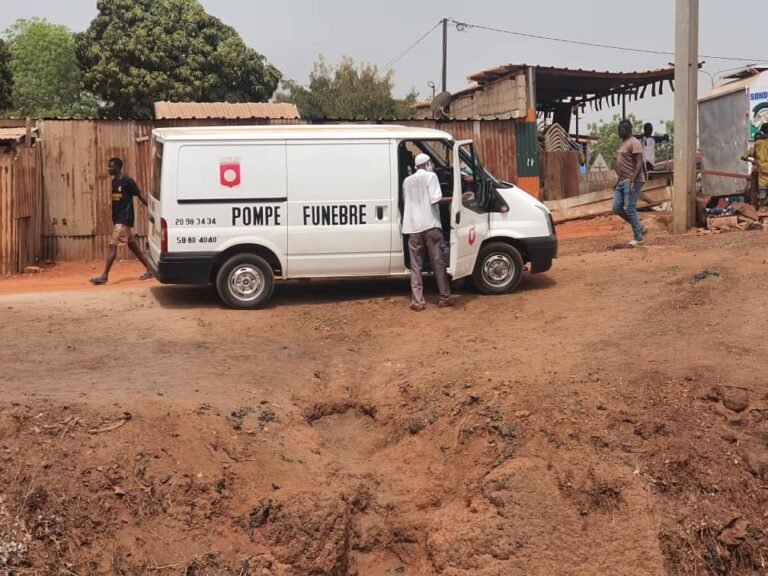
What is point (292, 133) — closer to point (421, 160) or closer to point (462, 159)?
point (421, 160)

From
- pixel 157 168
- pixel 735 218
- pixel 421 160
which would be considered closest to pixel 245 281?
pixel 157 168

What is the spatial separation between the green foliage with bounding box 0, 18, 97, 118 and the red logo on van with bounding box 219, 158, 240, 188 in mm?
30623

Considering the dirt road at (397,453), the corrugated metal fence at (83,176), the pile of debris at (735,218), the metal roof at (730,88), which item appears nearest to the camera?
the dirt road at (397,453)

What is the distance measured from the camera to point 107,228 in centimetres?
1499

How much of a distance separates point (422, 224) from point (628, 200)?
467 centimetres

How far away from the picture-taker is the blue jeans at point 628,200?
1282 centimetres

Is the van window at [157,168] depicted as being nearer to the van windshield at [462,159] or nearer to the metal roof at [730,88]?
the van windshield at [462,159]

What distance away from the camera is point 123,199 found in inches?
466

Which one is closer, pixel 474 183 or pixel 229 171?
pixel 229 171

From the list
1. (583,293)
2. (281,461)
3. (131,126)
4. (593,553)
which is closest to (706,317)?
(583,293)

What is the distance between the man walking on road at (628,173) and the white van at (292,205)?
3395 millimetres

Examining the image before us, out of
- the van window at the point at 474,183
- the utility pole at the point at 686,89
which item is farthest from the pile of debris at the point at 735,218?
the van window at the point at 474,183

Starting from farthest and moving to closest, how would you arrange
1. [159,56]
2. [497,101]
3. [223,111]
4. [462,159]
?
[159,56], [497,101], [223,111], [462,159]

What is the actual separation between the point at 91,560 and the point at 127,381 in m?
2.12
